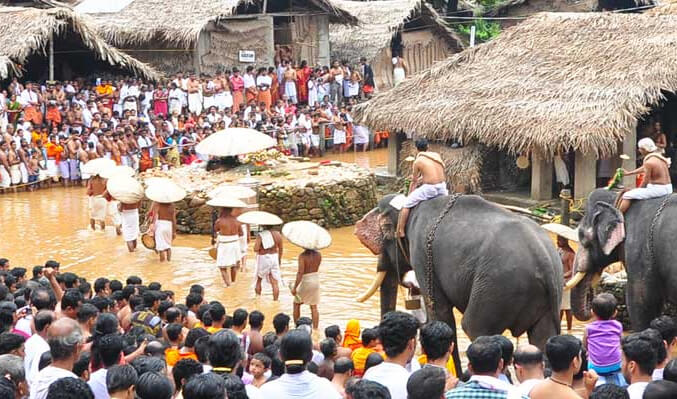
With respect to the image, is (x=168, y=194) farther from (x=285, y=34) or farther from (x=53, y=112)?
(x=285, y=34)

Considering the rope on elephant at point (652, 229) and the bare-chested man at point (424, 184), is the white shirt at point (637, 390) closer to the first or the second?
the rope on elephant at point (652, 229)

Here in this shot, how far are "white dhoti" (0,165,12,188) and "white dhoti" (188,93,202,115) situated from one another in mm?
5992

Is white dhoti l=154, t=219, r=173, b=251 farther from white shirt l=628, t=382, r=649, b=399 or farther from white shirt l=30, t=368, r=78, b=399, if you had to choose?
white shirt l=628, t=382, r=649, b=399

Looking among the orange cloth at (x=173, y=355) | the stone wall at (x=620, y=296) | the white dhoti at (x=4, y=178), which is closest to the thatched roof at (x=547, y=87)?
the stone wall at (x=620, y=296)

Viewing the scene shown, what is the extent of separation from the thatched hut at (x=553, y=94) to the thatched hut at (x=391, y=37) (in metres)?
9.43

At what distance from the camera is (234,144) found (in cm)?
1823

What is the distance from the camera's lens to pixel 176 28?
92.0 ft

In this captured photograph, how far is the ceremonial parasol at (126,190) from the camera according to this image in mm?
16578

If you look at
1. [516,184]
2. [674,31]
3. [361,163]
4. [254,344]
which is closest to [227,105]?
[361,163]

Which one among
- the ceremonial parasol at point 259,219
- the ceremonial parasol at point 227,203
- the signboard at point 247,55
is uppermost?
the signboard at point 247,55

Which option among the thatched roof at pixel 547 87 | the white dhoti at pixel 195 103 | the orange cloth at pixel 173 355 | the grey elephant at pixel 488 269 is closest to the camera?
the orange cloth at pixel 173 355

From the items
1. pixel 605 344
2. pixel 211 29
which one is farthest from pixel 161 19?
pixel 605 344

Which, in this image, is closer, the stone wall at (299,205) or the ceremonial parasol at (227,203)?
the ceremonial parasol at (227,203)

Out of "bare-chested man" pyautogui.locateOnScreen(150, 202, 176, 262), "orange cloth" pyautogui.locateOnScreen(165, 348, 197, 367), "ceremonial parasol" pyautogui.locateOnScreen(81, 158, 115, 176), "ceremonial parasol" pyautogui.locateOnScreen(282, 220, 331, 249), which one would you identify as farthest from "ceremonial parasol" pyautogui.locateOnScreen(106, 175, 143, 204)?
"orange cloth" pyautogui.locateOnScreen(165, 348, 197, 367)
